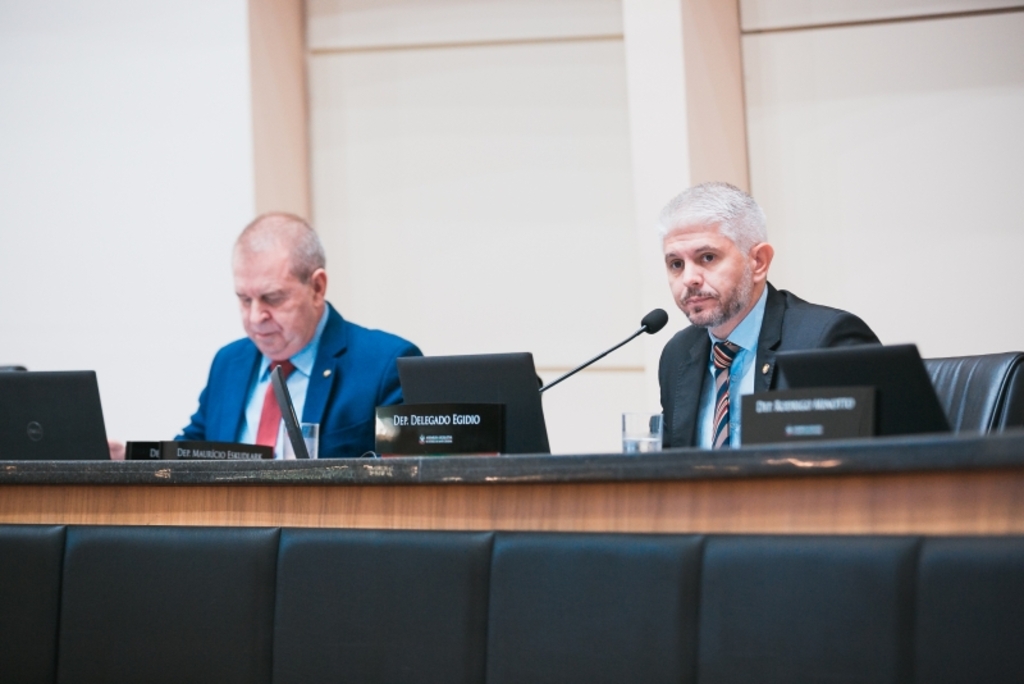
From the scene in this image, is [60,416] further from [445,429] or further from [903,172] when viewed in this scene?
[903,172]

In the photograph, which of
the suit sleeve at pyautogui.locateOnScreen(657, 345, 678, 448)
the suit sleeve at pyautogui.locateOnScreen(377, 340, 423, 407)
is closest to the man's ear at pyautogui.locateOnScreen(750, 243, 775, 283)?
the suit sleeve at pyautogui.locateOnScreen(657, 345, 678, 448)

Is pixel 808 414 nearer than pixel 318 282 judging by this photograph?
Yes

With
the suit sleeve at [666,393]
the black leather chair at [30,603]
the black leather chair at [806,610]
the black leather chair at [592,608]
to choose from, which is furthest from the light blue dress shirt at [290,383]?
the black leather chair at [806,610]

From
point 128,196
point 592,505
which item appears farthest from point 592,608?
point 128,196

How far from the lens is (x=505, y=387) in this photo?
1852 millimetres

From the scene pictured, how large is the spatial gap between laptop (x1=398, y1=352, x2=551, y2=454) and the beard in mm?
570

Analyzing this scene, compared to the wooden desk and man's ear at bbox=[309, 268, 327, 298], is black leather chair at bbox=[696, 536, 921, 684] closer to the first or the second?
the wooden desk

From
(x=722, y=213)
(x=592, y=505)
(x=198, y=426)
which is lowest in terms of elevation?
(x=592, y=505)

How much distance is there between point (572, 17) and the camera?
155 inches

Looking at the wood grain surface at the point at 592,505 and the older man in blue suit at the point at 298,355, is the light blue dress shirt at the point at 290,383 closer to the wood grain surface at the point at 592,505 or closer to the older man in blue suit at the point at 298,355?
the older man in blue suit at the point at 298,355

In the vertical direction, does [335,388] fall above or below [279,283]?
below

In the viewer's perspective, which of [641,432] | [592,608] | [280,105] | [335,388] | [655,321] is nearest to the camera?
[592,608]

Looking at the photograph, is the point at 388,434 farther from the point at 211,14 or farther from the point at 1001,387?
the point at 211,14

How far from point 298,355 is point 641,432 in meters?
1.18
